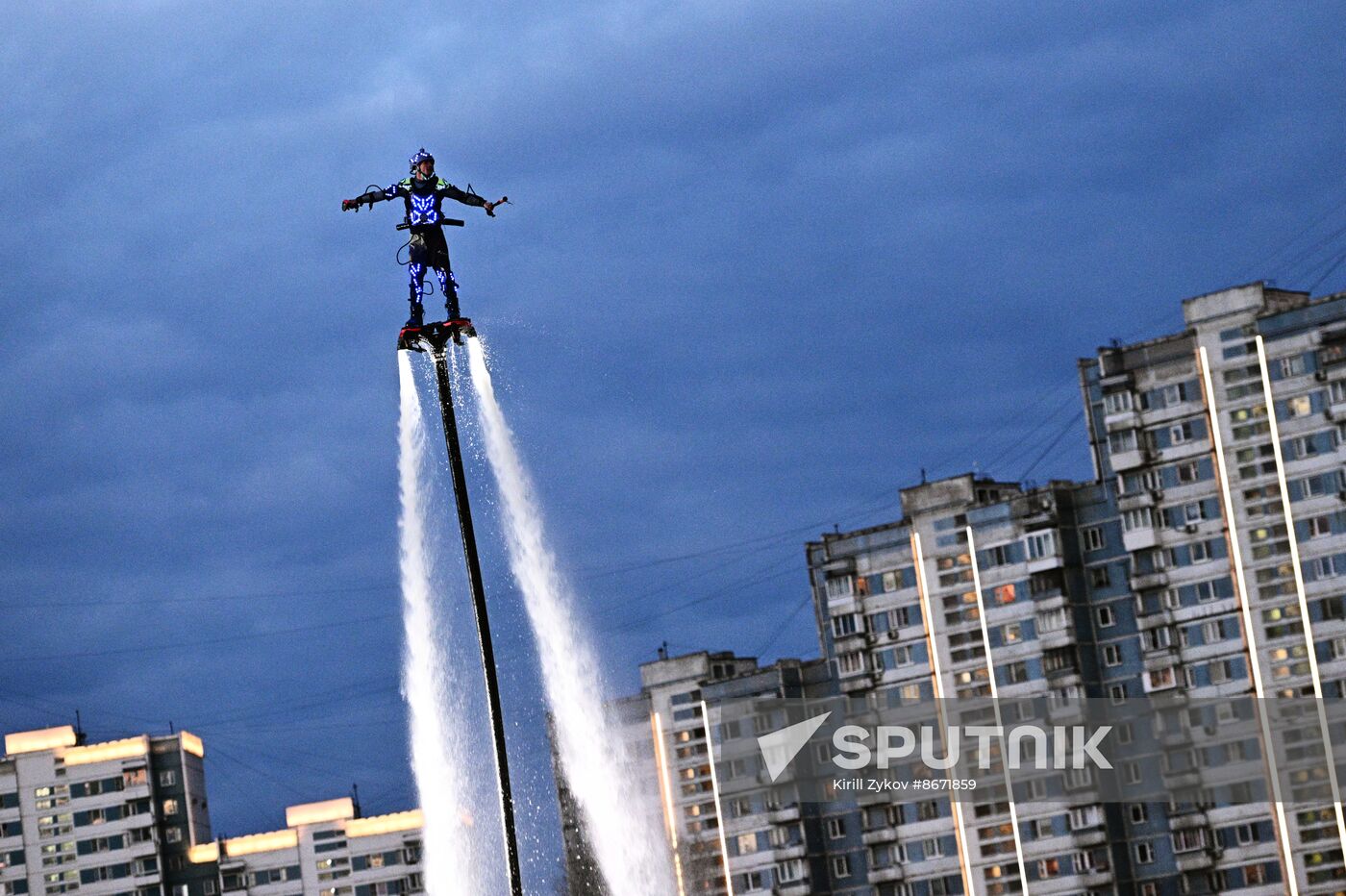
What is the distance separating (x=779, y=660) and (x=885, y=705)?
992 centimetres

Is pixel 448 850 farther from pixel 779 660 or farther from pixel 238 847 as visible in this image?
pixel 238 847

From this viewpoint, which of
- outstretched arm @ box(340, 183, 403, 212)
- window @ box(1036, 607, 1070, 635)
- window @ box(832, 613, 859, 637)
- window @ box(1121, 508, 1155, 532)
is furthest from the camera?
window @ box(832, 613, 859, 637)

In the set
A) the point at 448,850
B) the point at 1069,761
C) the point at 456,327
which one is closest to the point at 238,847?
the point at 1069,761

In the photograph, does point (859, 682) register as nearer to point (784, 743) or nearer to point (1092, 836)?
point (784, 743)

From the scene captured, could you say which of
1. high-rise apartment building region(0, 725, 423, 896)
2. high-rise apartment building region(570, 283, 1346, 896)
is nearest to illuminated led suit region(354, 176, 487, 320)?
high-rise apartment building region(570, 283, 1346, 896)

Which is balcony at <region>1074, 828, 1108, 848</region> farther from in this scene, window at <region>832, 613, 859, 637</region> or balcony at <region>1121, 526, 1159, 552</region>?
window at <region>832, 613, 859, 637</region>

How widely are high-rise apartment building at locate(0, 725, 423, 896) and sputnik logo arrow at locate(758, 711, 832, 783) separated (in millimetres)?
37077

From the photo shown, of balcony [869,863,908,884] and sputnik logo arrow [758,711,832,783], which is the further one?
sputnik logo arrow [758,711,832,783]

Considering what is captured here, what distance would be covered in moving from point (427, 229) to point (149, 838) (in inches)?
4772

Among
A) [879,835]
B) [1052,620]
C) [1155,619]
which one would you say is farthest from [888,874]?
[1155,619]

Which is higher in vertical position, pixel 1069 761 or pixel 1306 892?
pixel 1069 761

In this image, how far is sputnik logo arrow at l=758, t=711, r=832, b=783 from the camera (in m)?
124

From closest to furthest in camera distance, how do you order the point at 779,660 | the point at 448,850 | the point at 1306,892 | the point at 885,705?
the point at 448,850 → the point at 1306,892 → the point at 885,705 → the point at 779,660

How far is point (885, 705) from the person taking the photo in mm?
116938
